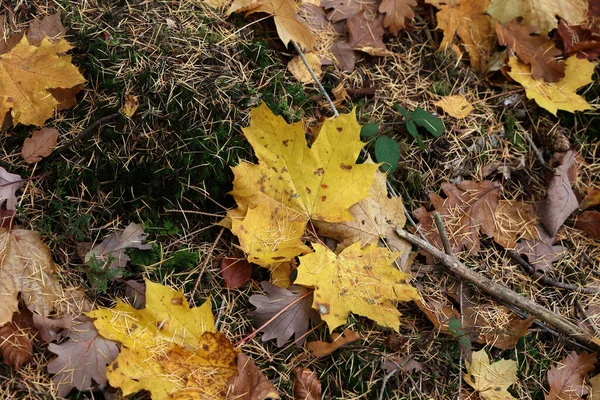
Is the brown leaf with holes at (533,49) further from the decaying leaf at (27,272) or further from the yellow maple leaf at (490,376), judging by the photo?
the decaying leaf at (27,272)

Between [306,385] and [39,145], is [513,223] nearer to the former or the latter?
[306,385]

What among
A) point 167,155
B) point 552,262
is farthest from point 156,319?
point 552,262

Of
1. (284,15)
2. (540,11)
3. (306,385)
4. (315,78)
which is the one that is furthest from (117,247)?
(540,11)

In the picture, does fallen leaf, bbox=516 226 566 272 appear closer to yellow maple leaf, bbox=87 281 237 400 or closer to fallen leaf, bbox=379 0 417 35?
fallen leaf, bbox=379 0 417 35

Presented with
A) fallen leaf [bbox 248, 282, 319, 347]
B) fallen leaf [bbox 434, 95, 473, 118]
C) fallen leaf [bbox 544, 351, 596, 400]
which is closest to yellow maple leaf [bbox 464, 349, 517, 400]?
fallen leaf [bbox 544, 351, 596, 400]

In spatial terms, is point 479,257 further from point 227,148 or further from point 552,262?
point 227,148

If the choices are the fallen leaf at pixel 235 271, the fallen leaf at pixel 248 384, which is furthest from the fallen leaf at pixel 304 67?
the fallen leaf at pixel 248 384
